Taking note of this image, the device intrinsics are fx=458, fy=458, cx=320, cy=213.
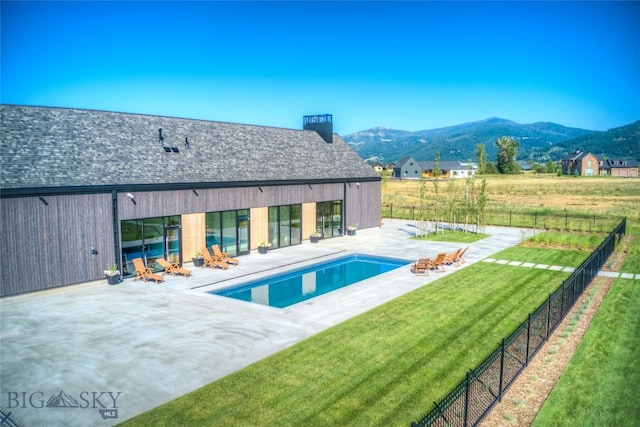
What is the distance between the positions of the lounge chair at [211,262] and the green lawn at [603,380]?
45.1ft

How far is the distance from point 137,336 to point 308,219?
15.6 m

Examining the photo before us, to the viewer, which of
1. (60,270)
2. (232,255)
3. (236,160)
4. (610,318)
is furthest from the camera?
(236,160)

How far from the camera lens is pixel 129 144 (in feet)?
66.5

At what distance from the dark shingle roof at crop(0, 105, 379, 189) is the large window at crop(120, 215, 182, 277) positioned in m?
1.75

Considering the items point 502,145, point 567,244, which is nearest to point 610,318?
point 567,244

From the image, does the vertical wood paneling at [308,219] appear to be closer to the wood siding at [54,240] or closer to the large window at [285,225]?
the large window at [285,225]

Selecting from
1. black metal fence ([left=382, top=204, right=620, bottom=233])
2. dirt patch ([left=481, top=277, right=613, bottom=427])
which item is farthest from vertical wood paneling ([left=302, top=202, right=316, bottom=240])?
dirt patch ([left=481, top=277, right=613, bottom=427])

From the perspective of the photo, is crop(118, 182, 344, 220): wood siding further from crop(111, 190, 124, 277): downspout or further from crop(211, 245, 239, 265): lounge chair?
crop(211, 245, 239, 265): lounge chair

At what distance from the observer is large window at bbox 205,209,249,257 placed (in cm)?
2181

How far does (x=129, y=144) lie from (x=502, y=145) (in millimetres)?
110375

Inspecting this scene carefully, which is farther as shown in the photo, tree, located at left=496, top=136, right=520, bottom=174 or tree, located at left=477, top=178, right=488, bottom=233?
tree, located at left=496, top=136, right=520, bottom=174

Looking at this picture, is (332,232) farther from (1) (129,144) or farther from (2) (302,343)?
(2) (302,343)

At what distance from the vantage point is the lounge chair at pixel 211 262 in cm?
1995

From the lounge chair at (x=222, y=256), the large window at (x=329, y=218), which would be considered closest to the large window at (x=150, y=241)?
the lounge chair at (x=222, y=256)
